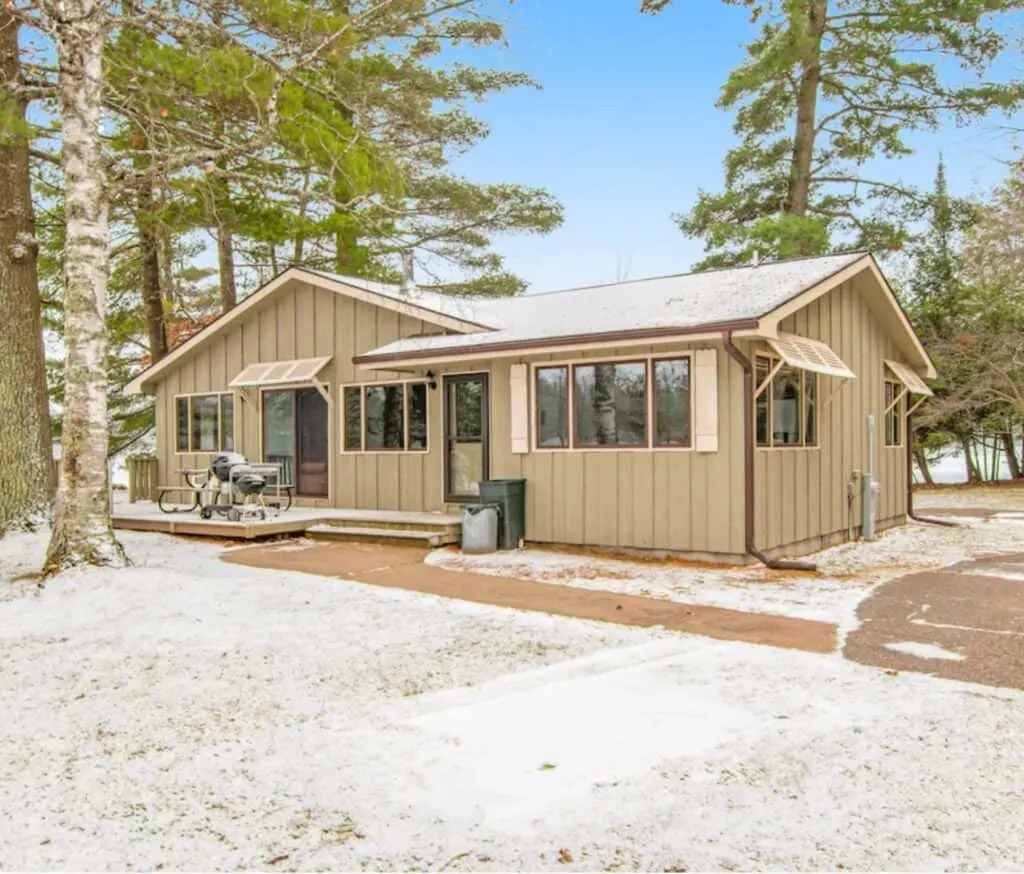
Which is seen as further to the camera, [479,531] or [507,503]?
[507,503]

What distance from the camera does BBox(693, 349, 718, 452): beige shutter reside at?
8594 mm

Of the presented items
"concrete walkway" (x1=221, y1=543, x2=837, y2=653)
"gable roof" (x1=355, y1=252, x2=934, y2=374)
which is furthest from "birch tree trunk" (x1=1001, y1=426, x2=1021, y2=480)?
"concrete walkway" (x1=221, y1=543, x2=837, y2=653)

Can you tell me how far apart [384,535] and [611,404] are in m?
3.18

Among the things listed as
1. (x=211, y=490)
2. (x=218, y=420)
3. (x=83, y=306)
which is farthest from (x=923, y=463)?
(x=83, y=306)

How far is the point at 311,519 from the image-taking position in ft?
36.3

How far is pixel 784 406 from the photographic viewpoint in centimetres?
946

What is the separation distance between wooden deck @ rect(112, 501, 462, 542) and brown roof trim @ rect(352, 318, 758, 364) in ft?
6.46

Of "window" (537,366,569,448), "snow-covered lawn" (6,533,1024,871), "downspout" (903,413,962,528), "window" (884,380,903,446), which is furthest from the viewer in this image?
"downspout" (903,413,962,528)

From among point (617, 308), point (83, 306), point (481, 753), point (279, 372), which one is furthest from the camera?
point (279, 372)

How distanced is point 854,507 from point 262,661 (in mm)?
8901

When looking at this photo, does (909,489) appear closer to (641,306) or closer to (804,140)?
(641,306)

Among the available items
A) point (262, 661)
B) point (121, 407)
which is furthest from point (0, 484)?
point (121, 407)

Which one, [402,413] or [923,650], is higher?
[402,413]

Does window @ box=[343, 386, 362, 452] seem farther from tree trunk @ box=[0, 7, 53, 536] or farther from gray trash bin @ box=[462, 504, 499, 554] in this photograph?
tree trunk @ box=[0, 7, 53, 536]
